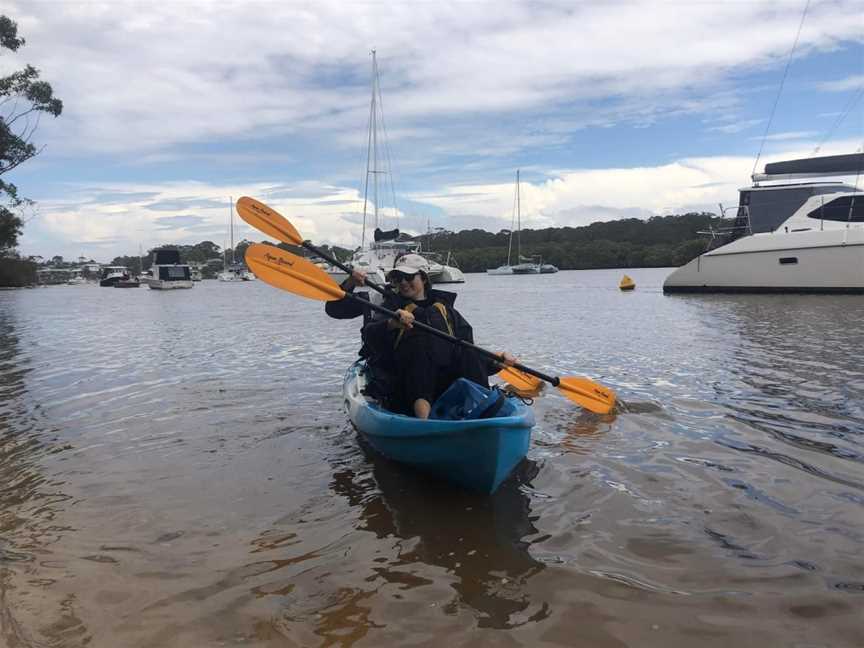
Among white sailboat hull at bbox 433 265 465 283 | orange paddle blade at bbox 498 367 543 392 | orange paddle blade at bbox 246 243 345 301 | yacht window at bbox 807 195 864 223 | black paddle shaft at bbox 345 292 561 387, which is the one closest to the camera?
black paddle shaft at bbox 345 292 561 387

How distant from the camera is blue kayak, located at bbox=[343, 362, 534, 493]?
4520 millimetres

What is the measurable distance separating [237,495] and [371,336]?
6.38 feet

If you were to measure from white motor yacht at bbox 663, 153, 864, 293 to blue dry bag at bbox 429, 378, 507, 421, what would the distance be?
26130mm

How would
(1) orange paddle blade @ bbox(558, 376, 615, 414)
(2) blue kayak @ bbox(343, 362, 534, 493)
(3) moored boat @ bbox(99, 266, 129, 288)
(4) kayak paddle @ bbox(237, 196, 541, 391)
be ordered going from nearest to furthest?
(2) blue kayak @ bbox(343, 362, 534, 493)
(1) orange paddle blade @ bbox(558, 376, 615, 414)
(4) kayak paddle @ bbox(237, 196, 541, 391)
(3) moored boat @ bbox(99, 266, 129, 288)

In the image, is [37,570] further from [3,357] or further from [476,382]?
[3,357]

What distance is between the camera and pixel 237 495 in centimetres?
538

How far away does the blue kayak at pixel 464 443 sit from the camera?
4520 mm

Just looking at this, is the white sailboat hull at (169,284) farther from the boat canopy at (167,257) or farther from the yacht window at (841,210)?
the yacht window at (841,210)

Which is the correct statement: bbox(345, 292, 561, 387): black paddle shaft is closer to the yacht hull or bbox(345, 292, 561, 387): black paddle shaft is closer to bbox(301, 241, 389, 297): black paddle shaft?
bbox(301, 241, 389, 297): black paddle shaft

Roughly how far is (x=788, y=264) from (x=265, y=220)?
1020 inches

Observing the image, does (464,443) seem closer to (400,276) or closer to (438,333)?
(438,333)

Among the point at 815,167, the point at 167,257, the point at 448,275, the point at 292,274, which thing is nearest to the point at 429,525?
the point at 292,274

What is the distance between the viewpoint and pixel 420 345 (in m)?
5.84

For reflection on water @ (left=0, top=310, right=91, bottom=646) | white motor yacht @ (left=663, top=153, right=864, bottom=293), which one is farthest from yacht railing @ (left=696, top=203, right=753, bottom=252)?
reflection on water @ (left=0, top=310, right=91, bottom=646)
